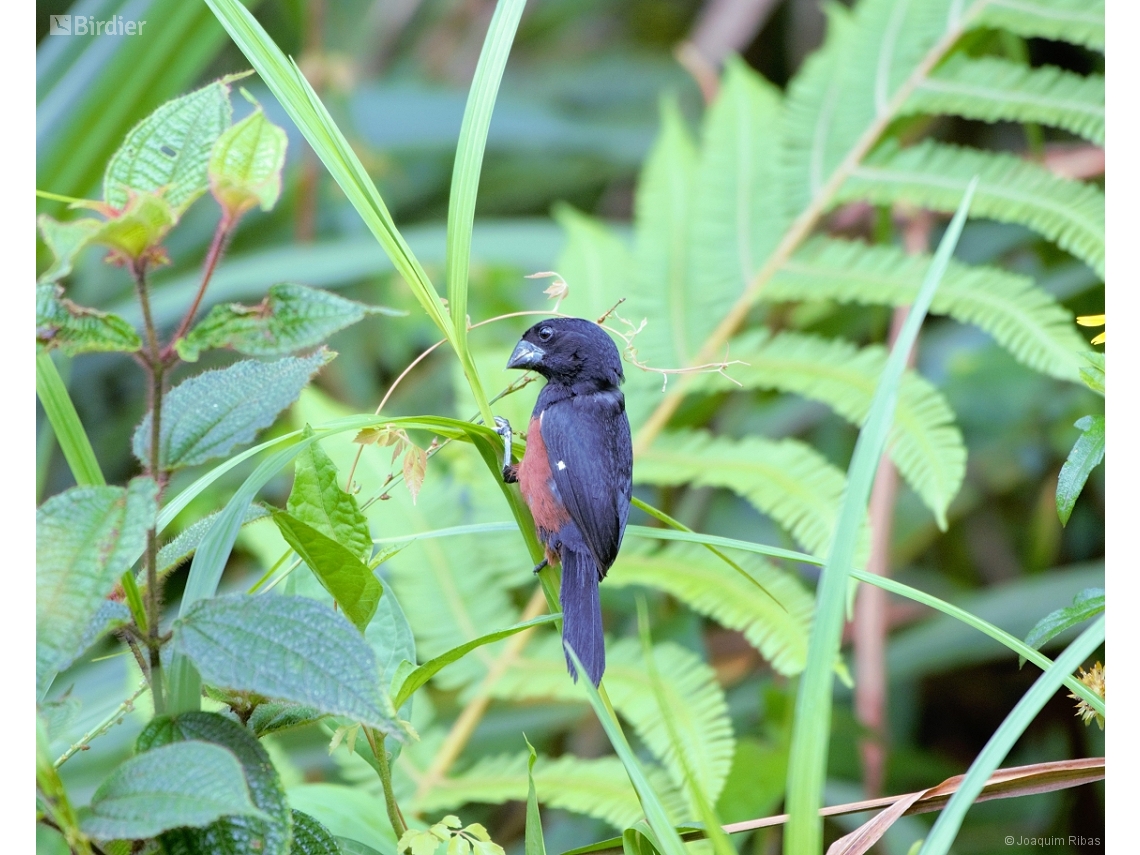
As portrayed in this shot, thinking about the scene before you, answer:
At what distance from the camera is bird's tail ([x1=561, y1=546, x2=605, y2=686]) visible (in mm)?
1095

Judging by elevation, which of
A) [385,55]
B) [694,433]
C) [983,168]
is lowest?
[694,433]

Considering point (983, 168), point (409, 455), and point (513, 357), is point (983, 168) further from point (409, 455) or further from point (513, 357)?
point (409, 455)

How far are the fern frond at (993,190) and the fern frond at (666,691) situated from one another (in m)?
1.13

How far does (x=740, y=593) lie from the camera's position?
5.93 feet

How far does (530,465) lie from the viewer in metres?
1.26

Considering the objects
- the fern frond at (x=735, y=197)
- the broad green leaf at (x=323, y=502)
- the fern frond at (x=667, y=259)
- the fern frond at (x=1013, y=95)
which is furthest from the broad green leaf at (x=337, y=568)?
the fern frond at (x=1013, y=95)

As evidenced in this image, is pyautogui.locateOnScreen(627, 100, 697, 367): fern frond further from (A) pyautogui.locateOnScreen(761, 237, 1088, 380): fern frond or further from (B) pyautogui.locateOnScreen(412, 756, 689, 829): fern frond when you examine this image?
(B) pyautogui.locateOnScreen(412, 756, 689, 829): fern frond

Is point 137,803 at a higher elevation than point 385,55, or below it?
below

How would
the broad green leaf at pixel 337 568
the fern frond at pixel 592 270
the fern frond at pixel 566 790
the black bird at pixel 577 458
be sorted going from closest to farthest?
the broad green leaf at pixel 337 568, the black bird at pixel 577 458, the fern frond at pixel 566 790, the fern frond at pixel 592 270

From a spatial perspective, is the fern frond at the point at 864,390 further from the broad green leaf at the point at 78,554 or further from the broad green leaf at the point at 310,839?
the broad green leaf at the point at 78,554

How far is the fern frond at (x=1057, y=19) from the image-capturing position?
6.95 feet

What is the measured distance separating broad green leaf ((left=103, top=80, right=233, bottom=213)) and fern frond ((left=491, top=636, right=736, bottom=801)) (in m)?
1.03
